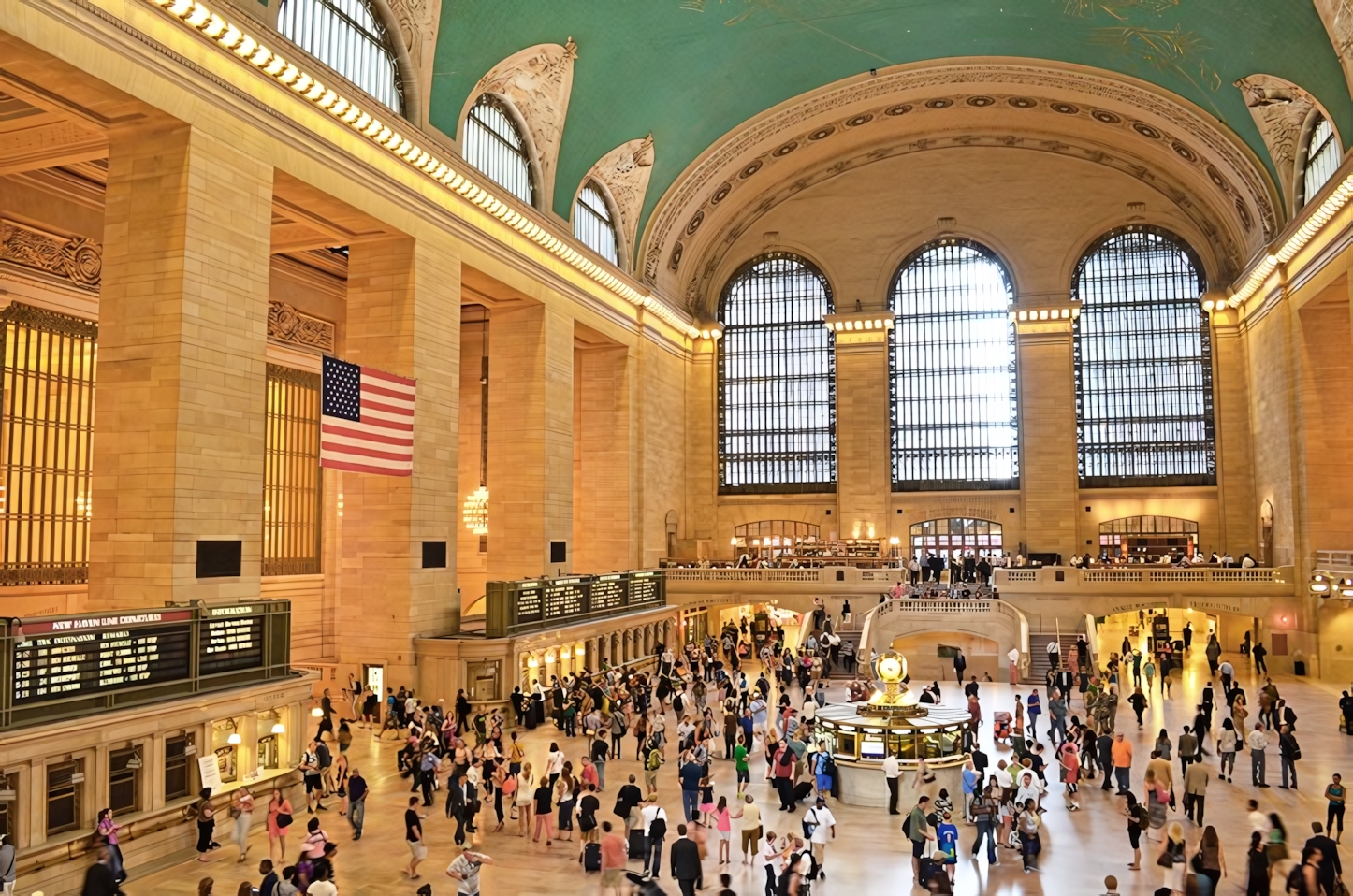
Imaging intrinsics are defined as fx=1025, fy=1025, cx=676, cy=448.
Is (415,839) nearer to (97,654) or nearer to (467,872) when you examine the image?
(467,872)

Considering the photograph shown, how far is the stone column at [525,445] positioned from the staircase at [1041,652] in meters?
13.1

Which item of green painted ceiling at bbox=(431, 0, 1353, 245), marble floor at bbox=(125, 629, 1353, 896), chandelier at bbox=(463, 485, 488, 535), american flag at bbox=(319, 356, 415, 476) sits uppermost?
green painted ceiling at bbox=(431, 0, 1353, 245)

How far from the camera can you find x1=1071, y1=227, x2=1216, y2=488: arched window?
1447 inches

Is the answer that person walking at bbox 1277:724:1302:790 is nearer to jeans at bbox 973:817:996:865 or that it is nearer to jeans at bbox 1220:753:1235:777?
jeans at bbox 1220:753:1235:777

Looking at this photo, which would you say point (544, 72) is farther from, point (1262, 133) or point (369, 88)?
point (1262, 133)

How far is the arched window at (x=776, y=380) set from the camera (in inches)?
1596

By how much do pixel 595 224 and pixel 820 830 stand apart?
22.6 m

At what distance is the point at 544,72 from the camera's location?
2523 cm

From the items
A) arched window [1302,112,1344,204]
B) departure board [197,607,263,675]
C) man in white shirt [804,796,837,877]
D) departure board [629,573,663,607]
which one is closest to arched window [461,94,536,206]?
departure board [629,573,663,607]

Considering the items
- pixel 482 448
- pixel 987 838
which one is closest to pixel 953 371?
pixel 482 448

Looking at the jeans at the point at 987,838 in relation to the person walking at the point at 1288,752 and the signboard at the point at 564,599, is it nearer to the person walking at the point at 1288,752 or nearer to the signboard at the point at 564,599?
the person walking at the point at 1288,752

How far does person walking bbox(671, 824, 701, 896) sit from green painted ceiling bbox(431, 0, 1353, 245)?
16722mm

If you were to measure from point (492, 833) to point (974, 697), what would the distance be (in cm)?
967

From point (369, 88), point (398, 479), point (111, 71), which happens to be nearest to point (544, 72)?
point (369, 88)
